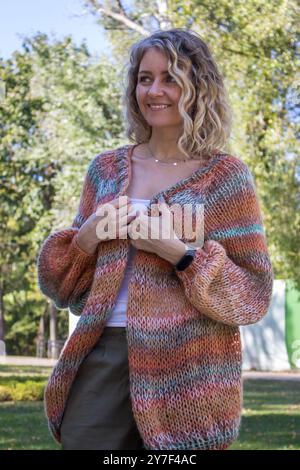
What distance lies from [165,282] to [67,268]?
36 centimetres

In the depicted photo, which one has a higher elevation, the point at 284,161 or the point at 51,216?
the point at 284,161

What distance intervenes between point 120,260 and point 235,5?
10.3m

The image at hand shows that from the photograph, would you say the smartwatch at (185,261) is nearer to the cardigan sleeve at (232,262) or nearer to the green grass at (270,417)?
the cardigan sleeve at (232,262)

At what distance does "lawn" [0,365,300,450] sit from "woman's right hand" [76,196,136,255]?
5.90 metres

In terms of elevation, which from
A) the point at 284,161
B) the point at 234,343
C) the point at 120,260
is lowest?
the point at 284,161

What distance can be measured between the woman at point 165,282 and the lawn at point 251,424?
19.2 ft

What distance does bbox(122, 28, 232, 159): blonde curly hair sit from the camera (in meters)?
2.48

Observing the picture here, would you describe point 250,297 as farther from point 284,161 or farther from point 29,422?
point 284,161

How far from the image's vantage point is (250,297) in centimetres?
241

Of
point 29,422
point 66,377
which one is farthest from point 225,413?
point 29,422

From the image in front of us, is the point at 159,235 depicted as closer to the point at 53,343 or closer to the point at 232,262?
the point at 232,262

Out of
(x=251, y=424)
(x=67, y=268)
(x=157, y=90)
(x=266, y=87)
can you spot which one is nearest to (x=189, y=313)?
(x=67, y=268)

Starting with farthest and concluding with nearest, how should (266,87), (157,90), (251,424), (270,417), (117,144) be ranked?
(117,144) → (266,87) → (270,417) → (251,424) → (157,90)

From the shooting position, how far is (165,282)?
241cm
